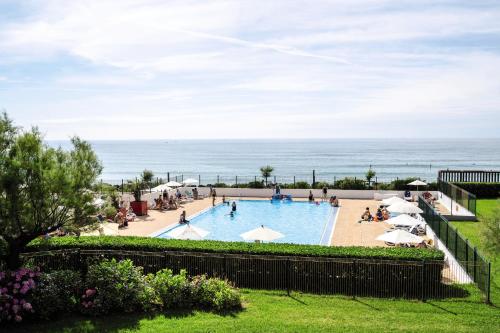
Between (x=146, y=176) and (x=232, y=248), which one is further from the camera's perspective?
(x=146, y=176)

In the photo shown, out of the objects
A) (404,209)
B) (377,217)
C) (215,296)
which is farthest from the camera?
(377,217)

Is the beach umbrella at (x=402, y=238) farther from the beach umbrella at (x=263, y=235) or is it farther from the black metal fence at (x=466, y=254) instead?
the beach umbrella at (x=263, y=235)

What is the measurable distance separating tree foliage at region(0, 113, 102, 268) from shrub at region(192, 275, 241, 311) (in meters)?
3.63

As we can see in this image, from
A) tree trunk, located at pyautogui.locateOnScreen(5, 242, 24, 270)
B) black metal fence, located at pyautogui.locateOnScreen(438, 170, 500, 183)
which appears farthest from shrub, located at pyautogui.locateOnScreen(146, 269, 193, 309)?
black metal fence, located at pyautogui.locateOnScreen(438, 170, 500, 183)

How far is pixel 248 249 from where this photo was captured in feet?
53.5

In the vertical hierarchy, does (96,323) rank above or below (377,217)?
below

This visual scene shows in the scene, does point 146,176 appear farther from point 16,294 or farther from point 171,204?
point 16,294

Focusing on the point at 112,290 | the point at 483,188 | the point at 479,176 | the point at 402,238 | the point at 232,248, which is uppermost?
the point at 479,176

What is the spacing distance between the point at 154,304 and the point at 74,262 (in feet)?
13.7

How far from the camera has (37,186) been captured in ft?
41.2

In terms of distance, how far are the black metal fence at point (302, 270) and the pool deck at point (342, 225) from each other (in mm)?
7563

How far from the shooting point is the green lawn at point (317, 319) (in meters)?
11.9

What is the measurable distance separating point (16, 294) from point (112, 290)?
2.35 meters

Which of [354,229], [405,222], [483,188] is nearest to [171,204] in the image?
[354,229]
